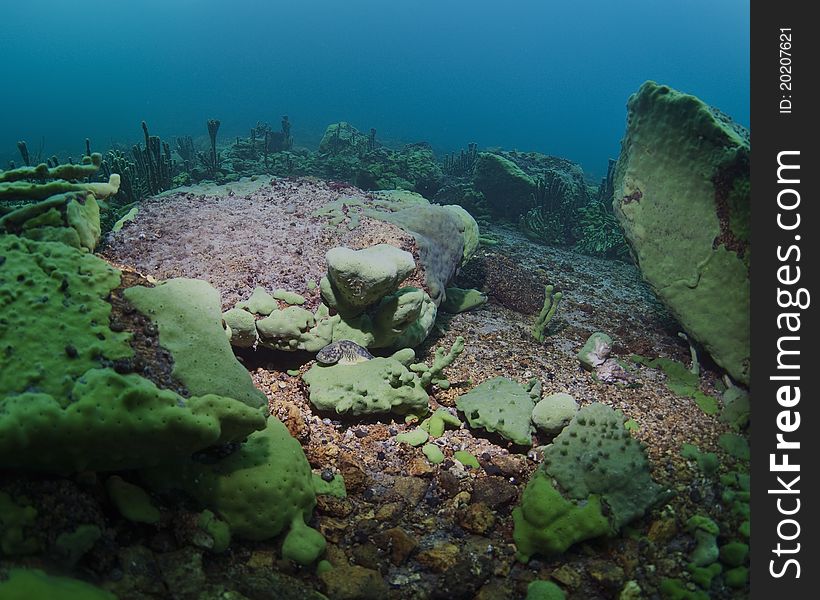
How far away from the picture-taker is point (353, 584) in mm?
2592

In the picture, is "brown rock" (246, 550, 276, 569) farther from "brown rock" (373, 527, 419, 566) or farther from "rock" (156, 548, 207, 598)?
"brown rock" (373, 527, 419, 566)

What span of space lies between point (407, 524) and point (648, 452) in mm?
2175

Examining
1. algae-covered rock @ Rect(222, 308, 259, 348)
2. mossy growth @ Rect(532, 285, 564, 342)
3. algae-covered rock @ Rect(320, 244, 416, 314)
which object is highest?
algae-covered rock @ Rect(320, 244, 416, 314)

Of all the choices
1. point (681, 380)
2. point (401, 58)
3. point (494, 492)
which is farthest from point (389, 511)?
point (401, 58)

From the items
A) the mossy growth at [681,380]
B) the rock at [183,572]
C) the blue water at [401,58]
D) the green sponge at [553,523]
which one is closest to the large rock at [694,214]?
the mossy growth at [681,380]

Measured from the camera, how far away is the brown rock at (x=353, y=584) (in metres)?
2.54

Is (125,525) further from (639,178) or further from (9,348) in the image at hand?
(639,178)

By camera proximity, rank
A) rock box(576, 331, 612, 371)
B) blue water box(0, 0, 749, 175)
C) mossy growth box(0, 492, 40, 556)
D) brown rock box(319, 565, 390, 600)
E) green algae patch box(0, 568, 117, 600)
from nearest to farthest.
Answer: green algae patch box(0, 568, 117, 600), mossy growth box(0, 492, 40, 556), brown rock box(319, 565, 390, 600), rock box(576, 331, 612, 371), blue water box(0, 0, 749, 175)

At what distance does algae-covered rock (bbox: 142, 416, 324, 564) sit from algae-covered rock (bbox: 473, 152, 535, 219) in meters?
10.5

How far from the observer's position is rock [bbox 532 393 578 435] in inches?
156

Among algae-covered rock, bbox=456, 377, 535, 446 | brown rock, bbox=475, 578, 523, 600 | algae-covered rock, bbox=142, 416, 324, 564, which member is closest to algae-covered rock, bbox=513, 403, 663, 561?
brown rock, bbox=475, 578, 523, 600

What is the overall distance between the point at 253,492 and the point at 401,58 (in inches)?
5199

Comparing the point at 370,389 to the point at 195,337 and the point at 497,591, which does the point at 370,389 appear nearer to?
the point at 195,337

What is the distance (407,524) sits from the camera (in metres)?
3.19
